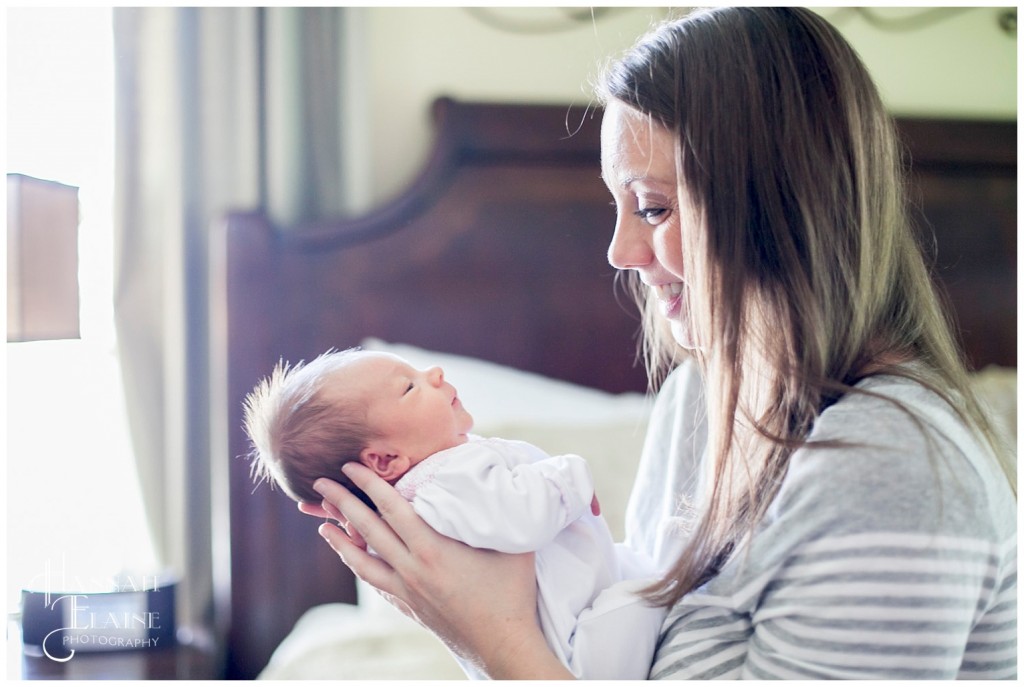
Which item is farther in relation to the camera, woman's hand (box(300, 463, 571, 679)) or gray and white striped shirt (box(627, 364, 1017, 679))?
woman's hand (box(300, 463, 571, 679))

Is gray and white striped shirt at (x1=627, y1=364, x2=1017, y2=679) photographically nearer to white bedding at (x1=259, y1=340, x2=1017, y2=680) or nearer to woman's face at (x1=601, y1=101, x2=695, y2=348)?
woman's face at (x1=601, y1=101, x2=695, y2=348)

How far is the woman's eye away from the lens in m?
0.78

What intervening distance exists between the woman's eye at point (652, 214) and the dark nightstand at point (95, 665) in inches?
32.8

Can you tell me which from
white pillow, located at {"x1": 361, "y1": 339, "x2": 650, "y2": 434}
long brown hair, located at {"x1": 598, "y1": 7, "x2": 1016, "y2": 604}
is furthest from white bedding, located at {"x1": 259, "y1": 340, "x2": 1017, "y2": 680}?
long brown hair, located at {"x1": 598, "y1": 7, "x2": 1016, "y2": 604}

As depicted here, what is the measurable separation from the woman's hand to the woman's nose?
0.30 meters

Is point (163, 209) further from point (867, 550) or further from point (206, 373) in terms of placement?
point (867, 550)

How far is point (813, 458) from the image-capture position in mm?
637

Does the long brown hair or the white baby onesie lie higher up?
the long brown hair

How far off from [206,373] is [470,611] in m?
0.86

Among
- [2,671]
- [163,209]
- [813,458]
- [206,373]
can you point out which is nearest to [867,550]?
[813,458]

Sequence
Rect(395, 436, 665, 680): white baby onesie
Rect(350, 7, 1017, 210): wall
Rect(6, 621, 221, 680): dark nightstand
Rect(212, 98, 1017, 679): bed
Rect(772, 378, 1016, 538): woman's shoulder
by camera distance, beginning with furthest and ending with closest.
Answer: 1. Rect(350, 7, 1017, 210): wall
2. Rect(212, 98, 1017, 679): bed
3. Rect(6, 621, 221, 680): dark nightstand
4. Rect(395, 436, 665, 680): white baby onesie
5. Rect(772, 378, 1016, 538): woman's shoulder

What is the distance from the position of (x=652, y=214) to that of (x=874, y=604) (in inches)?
15.0

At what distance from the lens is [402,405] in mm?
803

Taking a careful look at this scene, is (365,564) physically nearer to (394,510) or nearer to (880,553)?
(394,510)
